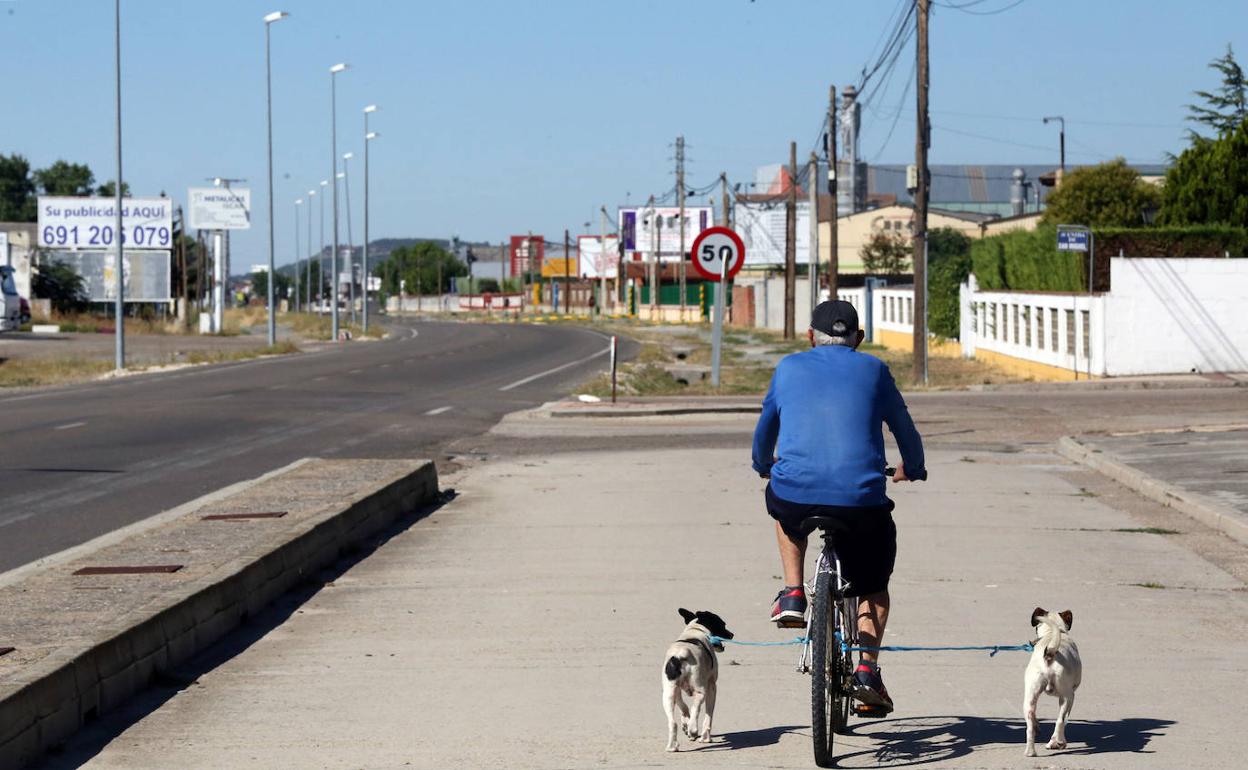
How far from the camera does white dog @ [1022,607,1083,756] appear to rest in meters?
6.16

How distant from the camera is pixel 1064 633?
629cm

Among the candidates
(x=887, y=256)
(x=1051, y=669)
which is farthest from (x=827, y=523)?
(x=887, y=256)

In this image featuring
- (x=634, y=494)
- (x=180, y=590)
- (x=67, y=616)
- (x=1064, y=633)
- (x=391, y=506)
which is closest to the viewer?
(x=1064, y=633)

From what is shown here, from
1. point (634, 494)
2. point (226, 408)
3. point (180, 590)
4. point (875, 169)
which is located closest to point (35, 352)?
point (226, 408)

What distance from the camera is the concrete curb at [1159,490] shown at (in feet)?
43.4

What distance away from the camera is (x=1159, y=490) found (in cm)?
1555

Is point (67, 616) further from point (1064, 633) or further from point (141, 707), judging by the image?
point (1064, 633)

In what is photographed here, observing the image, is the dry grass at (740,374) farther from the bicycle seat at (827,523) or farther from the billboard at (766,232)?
the billboard at (766,232)

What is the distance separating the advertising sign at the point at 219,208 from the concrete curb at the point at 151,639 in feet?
278

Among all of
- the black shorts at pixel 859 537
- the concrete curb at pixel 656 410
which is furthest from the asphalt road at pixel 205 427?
the black shorts at pixel 859 537

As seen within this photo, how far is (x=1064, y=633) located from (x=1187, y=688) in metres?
1.70

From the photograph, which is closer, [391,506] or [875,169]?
[391,506]

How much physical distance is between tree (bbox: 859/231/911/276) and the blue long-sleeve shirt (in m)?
96.2

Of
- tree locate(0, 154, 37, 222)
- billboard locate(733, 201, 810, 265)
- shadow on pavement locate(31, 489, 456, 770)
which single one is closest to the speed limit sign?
shadow on pavement locate(31, 489, 456, 770)
